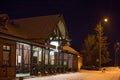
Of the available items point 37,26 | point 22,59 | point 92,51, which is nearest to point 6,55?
point 22,59

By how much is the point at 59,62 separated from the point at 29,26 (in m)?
6.41

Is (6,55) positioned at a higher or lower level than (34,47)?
lower

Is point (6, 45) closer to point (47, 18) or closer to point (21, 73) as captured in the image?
point (21, 73)

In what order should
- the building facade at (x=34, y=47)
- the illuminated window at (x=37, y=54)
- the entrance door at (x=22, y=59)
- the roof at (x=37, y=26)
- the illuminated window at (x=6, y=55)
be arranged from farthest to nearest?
the roof at (x=37, y=26) < the illuminated window at (x=37, y=54) < the entrance door at (x=22, y=59) < the building facade at (x=34, y=47) < the illuminated window at (x=6, y=55)

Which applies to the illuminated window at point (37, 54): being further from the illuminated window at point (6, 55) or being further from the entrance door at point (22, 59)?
the illuminated window at point (6, 55)

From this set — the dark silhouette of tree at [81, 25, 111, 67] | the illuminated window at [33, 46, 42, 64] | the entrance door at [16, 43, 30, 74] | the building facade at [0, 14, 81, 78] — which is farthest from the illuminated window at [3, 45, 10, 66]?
the dark silhouette of tree at [81, 25, 111, 67]

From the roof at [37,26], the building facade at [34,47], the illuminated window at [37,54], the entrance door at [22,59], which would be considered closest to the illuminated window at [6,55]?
the building facade at [34,47]

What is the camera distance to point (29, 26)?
4366cm

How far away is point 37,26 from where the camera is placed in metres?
43.5

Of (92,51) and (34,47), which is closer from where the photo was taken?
(34,47)

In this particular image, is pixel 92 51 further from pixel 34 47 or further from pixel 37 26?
pixel 34 47

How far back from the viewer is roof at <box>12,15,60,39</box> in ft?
133

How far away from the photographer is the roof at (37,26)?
133 ft

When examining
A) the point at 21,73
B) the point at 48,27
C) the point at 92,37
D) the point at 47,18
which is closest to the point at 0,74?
the point at 21,73
